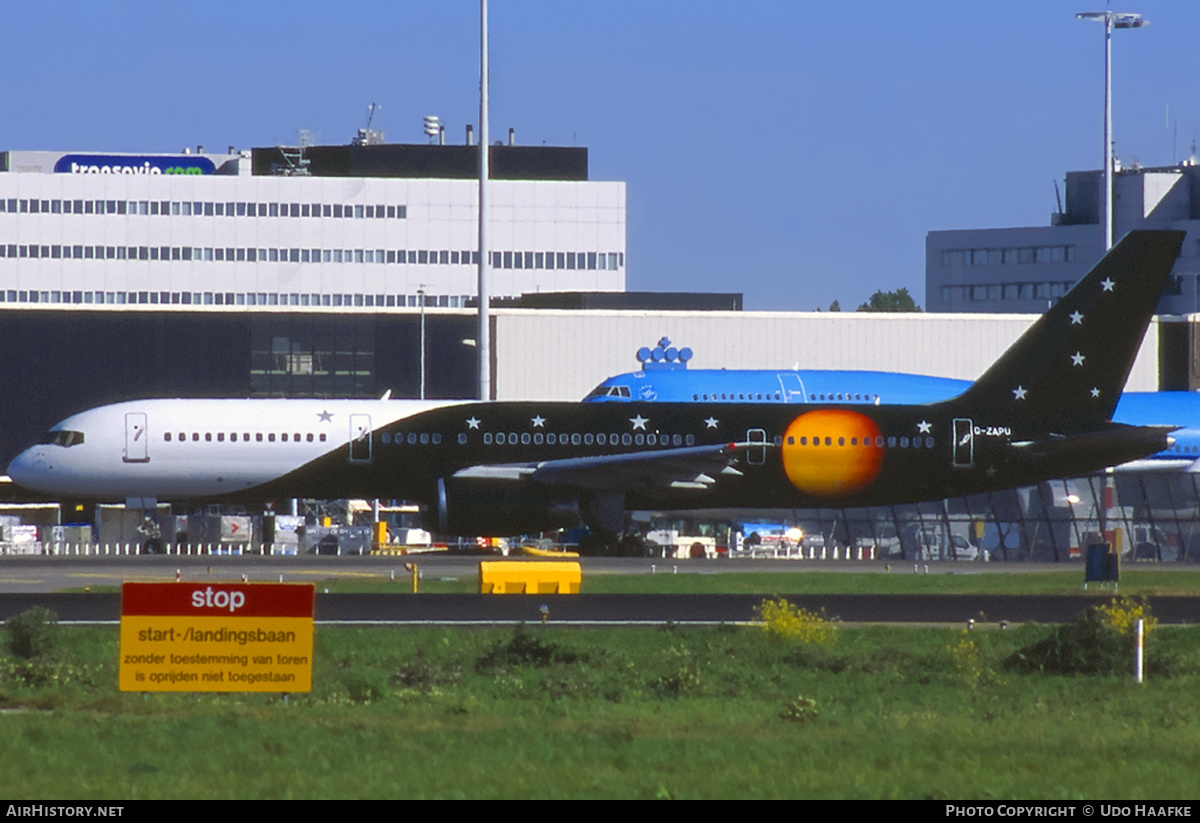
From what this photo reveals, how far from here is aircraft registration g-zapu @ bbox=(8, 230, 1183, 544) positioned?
5372 cm

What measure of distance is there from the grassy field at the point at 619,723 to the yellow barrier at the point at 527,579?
9530 millimetres

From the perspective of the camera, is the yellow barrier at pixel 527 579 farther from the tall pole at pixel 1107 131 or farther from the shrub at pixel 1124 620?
the tall pole at pixel 1107 131

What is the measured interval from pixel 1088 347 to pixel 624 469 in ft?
48.2

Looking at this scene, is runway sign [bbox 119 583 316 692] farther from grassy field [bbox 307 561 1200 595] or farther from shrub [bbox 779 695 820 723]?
grassy field [bbox 307 561 1200 595]

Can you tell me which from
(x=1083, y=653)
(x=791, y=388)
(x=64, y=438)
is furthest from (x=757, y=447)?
(x=1083, y=653)

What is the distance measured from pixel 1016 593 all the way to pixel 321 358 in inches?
2573

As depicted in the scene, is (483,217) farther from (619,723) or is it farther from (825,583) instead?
(619,723)

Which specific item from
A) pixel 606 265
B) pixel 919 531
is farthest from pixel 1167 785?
pixel 606 265

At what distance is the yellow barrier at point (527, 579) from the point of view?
40.0 meters

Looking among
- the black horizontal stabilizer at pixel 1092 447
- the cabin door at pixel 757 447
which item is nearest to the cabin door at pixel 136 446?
the cabin door at pixel 757 447

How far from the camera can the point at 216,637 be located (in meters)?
21.4

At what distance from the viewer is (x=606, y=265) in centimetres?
16600
